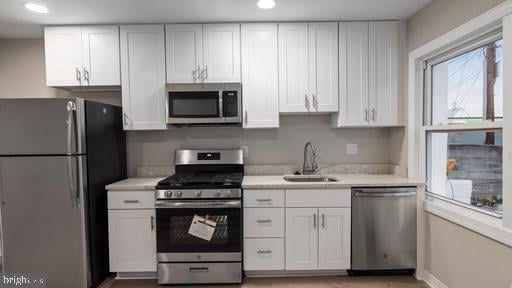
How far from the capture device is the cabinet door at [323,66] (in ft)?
9.14

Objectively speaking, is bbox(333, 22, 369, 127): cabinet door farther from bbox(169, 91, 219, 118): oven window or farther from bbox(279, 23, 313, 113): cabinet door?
bbox(169, 91, 219, 118): oven window

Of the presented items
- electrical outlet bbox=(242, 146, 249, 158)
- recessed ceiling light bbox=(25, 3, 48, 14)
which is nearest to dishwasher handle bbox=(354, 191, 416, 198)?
electrical outlet bbox=(242, 146, 249, 158)

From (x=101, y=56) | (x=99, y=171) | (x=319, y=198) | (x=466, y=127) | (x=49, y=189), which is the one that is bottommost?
(x=319, y=198)

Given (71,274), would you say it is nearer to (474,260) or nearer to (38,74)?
(38,74)

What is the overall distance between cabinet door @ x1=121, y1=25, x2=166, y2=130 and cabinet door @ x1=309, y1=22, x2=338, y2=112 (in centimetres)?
148

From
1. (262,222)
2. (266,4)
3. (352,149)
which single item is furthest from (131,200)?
(352,149)

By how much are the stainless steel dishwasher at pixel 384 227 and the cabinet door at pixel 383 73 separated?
0.76 meters

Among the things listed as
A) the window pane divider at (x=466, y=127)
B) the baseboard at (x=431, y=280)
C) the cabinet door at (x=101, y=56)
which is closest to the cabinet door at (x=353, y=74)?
the window pane divider at (x=466, y=127)

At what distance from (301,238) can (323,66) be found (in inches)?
65.5

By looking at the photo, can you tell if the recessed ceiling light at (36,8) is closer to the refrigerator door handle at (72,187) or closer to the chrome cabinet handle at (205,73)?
the refrigerator door handle at (72,187)

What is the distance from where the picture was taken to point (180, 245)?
8.02 feet

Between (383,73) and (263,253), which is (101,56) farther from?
(383,73)

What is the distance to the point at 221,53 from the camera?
2.78 metres

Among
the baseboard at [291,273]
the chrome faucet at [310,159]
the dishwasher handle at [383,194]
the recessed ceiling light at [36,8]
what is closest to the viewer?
the recessed ceiling light at [36,8]
